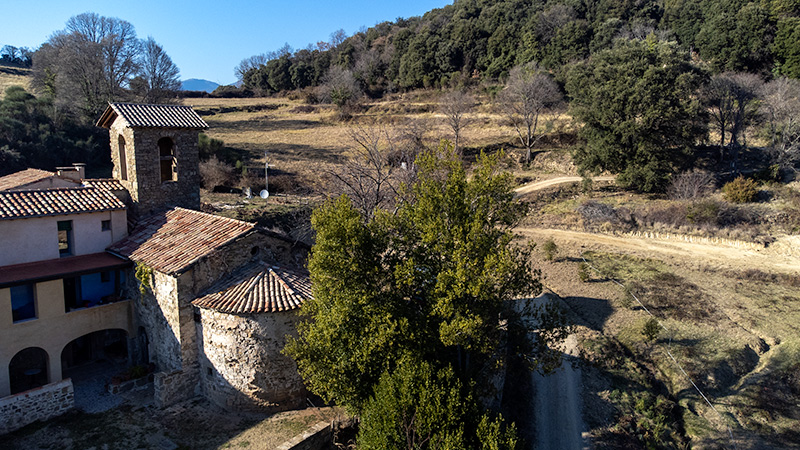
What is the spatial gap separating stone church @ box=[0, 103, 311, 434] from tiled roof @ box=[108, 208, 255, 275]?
2.3 inches

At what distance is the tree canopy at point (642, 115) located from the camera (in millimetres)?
37625

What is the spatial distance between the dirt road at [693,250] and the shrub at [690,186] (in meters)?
6.31

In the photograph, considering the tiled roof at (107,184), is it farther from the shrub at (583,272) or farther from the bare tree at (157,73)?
the bare tree at (157,73)

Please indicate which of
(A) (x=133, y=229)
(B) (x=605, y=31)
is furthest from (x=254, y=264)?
(B) (x=605, y=31)

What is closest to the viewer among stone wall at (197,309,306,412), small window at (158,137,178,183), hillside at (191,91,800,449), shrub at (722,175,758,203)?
stone wall at (197,309,306,412)

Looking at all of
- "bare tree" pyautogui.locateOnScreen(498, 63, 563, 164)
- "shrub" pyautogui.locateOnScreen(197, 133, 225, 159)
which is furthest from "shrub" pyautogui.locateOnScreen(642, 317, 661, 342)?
"shrub" pyautogui.locateOnScreen(197, 133, 225, 159)

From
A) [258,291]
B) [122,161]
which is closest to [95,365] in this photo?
[122,161]

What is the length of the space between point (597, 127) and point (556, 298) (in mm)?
22088

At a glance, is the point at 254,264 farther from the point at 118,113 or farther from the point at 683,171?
Result: the point at 683,171

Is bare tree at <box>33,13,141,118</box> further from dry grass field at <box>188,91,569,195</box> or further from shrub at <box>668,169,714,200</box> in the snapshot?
shrub at <box>668,169,714,200</box>

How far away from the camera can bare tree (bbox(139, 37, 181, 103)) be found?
176ft

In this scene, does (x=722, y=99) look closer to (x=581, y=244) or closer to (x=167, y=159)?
(x=581, y=244)

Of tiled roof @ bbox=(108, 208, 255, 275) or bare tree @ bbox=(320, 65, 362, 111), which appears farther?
bare tree @ bbox=(320, 65, 362, 111)

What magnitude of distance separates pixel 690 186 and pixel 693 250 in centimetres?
804
